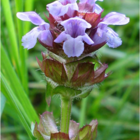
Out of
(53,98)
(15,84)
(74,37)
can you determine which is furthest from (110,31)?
(53,98)

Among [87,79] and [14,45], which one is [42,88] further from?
[87,79]

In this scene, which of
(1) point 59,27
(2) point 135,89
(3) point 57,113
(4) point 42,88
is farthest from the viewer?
(2) point 135,89

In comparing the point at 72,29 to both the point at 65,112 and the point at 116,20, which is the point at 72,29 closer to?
the point at 116,20

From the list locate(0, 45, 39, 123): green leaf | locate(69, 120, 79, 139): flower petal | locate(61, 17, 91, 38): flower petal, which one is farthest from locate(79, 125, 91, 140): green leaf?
locate(61, 17, 91, 38): flower petal

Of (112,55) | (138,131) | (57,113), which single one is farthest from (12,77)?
(112,55)

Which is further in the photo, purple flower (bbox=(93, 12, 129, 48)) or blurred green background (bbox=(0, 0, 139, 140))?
blurred green background (bbox=(0, 0, 139, 140))

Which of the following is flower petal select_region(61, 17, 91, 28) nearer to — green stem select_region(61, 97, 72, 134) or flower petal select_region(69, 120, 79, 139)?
green stem select_region(61, 97, 72, 134)
